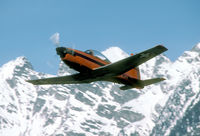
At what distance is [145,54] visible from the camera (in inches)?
A: 1224

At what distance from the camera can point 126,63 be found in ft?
106

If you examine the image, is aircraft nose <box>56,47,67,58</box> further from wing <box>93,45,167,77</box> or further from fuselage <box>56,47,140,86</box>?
wing <box>93,45,167,77</box>

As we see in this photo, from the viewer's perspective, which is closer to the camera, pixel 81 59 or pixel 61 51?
pixel 61 51

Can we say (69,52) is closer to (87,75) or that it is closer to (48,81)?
(87,75)

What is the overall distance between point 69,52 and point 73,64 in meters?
1.04

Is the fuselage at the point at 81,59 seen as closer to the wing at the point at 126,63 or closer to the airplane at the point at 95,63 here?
the airplane at the point at 95,63

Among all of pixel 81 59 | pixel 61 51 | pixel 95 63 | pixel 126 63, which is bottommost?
pixel 126 63

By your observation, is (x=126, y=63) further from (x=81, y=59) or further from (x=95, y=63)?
(x=81, y=59)

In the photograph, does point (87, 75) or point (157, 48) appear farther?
point (87, 75)

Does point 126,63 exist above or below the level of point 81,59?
below

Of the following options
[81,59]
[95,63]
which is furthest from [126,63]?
[81,59]

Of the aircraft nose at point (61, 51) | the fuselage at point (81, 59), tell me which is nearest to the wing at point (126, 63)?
the fuselage at point (81, 59)

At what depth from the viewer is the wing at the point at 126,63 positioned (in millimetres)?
30844

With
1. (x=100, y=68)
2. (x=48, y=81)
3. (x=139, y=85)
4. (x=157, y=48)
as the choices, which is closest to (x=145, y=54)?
(x=157, y=48)
